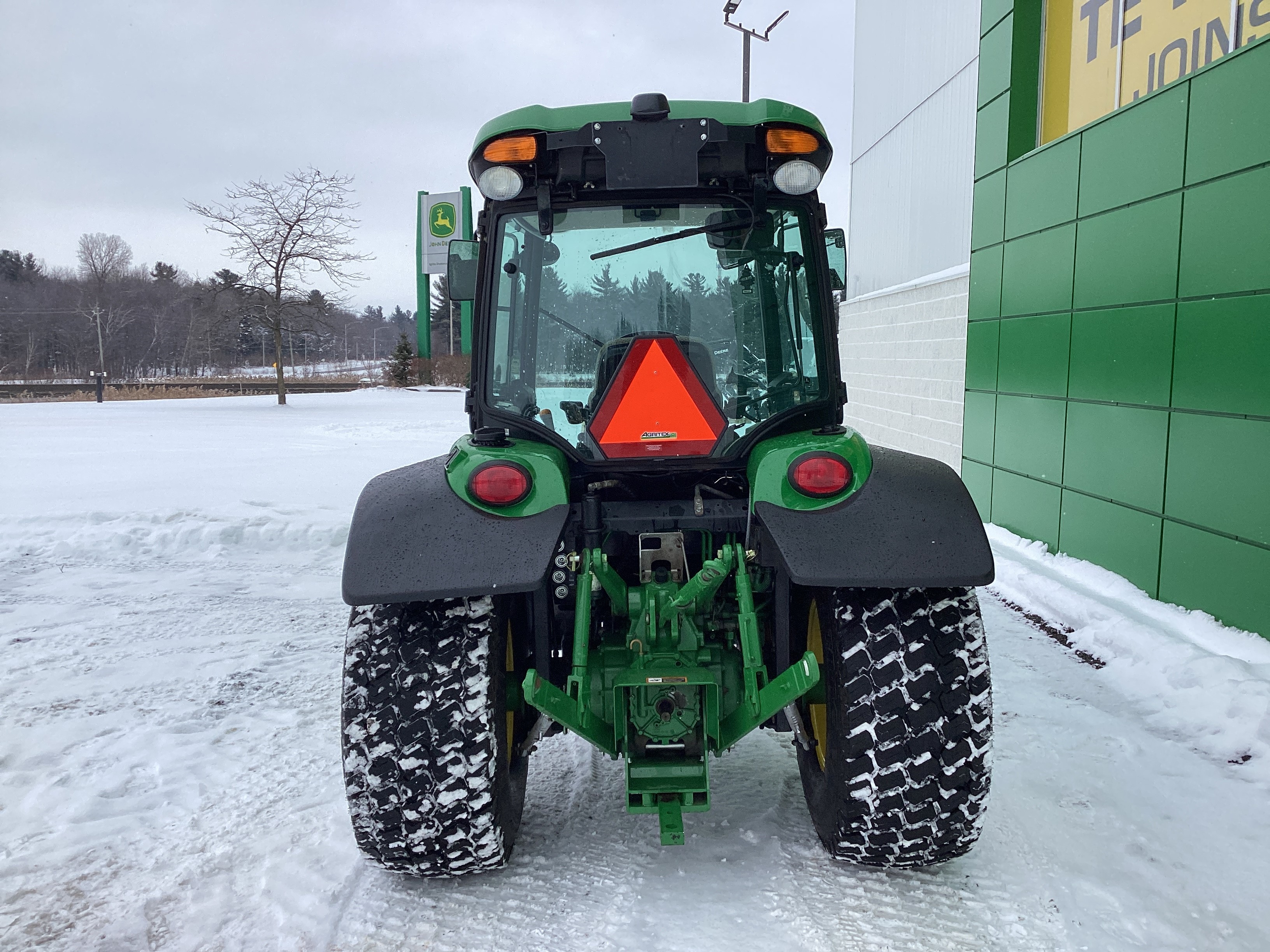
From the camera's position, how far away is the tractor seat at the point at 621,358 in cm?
305

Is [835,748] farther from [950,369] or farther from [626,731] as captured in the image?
[950,369]

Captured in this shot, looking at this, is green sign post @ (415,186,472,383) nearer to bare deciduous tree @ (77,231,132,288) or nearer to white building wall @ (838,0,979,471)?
white building wall @ (838,0,979,471)

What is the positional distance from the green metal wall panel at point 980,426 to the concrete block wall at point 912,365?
345 millimetres

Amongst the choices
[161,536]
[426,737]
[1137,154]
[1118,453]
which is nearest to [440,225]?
[161,536]

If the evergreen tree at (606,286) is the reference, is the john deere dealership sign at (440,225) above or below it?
above

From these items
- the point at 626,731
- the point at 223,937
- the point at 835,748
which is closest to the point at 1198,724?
the point at 835,748

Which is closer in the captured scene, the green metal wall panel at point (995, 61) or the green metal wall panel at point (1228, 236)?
the green metal wall panel at point (1228, 236)

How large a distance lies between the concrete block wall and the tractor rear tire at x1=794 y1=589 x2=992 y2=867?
16.6ft

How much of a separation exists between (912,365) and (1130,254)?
519cm

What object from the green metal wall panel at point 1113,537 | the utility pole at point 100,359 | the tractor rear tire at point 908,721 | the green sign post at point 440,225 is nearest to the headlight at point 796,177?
the tractor rear tire at point 908,721

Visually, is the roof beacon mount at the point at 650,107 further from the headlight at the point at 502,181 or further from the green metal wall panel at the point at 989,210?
the green metal wall panel at the point at 989,210

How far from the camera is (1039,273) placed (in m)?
7.10

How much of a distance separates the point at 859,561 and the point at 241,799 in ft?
7.79

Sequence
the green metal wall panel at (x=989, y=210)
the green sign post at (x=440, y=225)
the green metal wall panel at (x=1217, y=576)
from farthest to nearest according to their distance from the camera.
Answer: the green sign post at (x=440, y=225), the green metal wall panel at (x=989, y=210), the green metal wall panel at (x=1217, y=576)
